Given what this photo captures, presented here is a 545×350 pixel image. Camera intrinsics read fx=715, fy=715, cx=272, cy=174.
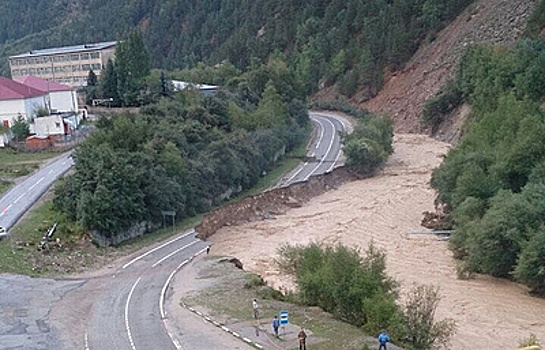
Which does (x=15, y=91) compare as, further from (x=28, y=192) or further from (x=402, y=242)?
(x=402, y=242)

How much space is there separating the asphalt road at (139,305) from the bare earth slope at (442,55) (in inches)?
1997

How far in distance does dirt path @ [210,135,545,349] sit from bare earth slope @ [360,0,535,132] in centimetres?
1938

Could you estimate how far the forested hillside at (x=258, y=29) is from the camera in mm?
97500

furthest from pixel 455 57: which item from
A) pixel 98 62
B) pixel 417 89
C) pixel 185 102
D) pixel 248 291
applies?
pixel 248 291

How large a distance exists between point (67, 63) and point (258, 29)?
4858 cm

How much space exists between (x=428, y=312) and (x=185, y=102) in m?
43.4

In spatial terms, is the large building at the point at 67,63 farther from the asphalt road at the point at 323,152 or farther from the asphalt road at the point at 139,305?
the asphalt road at the point at 139,305

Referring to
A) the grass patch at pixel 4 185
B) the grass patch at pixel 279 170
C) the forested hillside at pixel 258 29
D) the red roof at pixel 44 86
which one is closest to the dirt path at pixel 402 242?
the grass patch at pixel 279 170

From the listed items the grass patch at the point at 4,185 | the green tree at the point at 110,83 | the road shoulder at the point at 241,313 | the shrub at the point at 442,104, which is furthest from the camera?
the shrub at the point at 442,104

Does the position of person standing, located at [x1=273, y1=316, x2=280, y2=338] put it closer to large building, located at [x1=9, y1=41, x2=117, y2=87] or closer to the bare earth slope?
the bare earth slope

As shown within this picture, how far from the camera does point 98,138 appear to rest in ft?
150

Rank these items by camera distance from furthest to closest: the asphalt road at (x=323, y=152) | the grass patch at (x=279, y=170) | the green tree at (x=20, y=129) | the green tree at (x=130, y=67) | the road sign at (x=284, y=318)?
the green tree at (x=130, y=67)
the asphalt road at (x=323, y=152)
the green tree at (x=20, y=129)
the grass patch at (x=279, y=170)
the road sign at (x=284, y=318)

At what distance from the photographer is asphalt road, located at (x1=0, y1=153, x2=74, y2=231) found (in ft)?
129

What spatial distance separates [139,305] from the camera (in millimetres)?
28312
